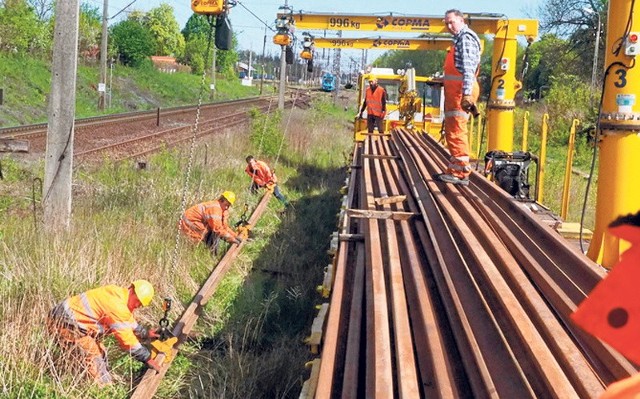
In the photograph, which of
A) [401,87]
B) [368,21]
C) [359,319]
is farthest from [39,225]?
[401,87]

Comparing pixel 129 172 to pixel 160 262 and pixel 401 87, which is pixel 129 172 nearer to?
pixel 160 262

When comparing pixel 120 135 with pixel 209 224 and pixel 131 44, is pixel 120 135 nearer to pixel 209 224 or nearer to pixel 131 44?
pixel 209 224

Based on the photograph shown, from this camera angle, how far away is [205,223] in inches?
328

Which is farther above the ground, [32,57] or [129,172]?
[32,57]

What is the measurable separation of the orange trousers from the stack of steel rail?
185cm

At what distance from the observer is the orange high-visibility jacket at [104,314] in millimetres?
A: 4941

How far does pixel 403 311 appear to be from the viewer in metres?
3.56

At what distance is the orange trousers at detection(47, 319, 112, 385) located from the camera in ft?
15.6

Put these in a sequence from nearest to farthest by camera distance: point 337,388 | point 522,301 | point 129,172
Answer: point 337,388 < point 522,301 < point 129,172

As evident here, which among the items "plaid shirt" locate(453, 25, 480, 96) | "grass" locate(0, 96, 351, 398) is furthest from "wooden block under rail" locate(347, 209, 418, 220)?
"plaid shirt" locate(453, 25, 480, 96)

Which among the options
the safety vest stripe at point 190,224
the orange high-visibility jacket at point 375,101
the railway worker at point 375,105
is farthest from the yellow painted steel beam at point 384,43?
the safety vest stripe at point 190,224

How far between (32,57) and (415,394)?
3481 cm

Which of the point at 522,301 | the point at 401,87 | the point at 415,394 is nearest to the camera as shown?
the point at 415,394

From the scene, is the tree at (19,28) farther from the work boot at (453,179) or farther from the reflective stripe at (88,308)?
the reflective stripe at (88,308)
